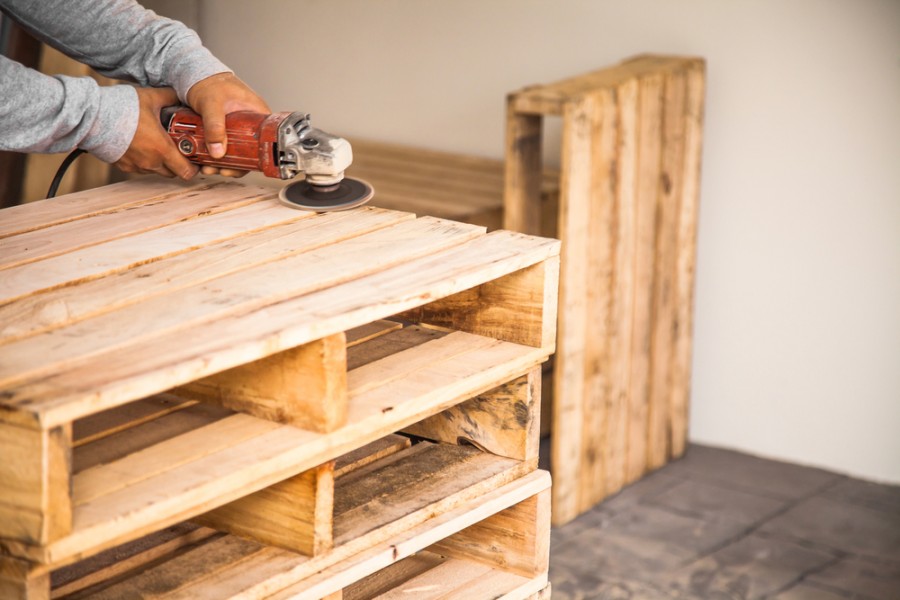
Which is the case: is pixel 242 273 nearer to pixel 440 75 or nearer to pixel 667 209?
pixel 667 209

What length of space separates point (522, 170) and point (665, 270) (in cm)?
70

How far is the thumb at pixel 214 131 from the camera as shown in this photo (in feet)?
7.37

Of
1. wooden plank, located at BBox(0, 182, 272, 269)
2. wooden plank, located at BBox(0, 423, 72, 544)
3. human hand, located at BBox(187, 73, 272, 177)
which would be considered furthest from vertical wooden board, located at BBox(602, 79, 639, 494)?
wooden plank, located at BBox(0, 423, 72, 544)

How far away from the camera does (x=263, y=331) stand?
4.94 feet

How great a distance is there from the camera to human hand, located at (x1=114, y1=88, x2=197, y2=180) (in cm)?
223

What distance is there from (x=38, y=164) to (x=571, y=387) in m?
2.45

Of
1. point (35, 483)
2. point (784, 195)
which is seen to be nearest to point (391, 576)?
point (35, 483)

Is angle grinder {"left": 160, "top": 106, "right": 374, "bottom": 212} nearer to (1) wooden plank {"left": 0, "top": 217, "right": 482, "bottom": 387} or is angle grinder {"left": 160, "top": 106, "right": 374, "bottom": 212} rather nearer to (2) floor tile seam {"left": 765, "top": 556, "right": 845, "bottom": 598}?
(1) wooden plank {"left": 0, "top": 217, "right": 482, "bottom": 387}

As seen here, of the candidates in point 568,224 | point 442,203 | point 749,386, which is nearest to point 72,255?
point 568,224

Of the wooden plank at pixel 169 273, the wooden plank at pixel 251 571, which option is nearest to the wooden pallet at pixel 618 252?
the wooden plank at pixel 169 273

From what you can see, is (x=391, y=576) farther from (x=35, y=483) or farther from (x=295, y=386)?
(x=35, y=483)

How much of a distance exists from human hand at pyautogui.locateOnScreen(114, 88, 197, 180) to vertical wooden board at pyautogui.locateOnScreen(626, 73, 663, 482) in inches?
72.8

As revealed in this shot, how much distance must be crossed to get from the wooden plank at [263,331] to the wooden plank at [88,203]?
2.12 ft

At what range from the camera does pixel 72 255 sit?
1.85 metres
